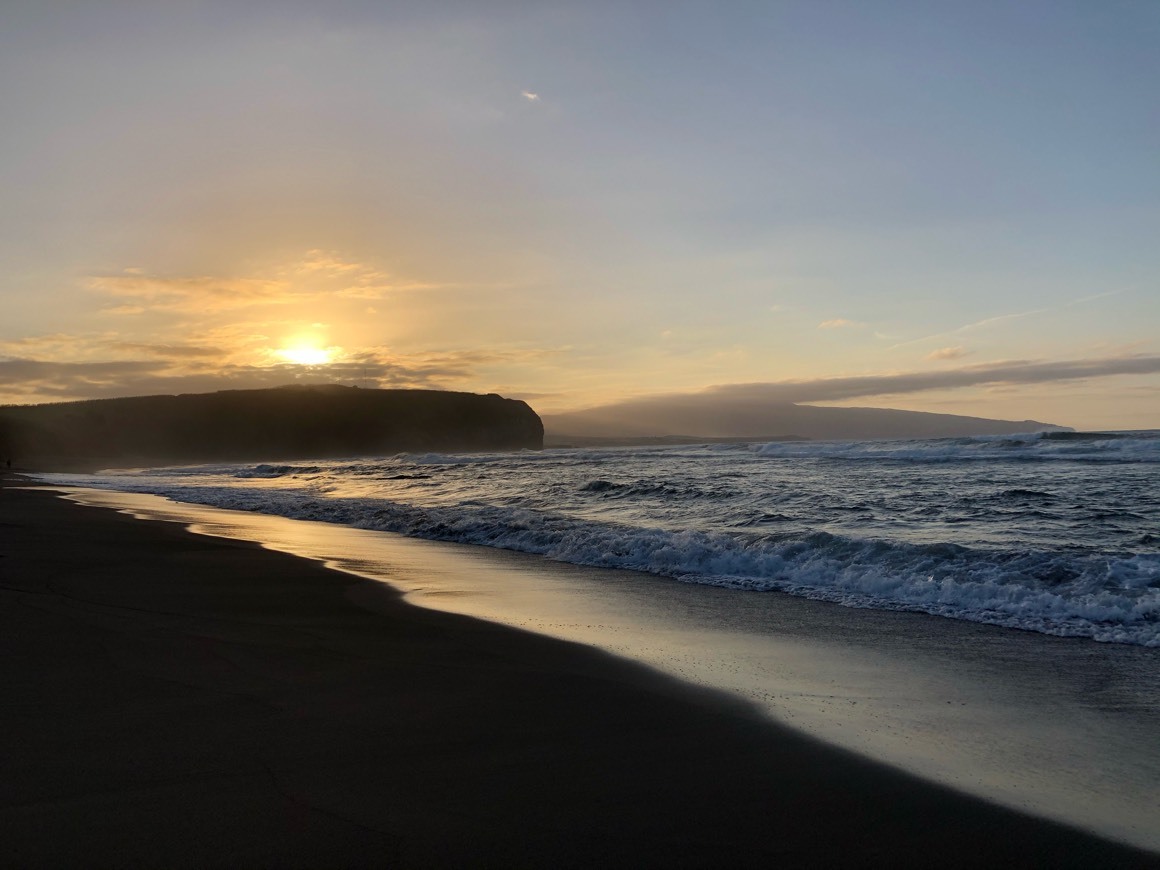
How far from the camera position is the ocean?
3836 millimetres

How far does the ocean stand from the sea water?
4 centimetres

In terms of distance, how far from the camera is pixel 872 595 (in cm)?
791

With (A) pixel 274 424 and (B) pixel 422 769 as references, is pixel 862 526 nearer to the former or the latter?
(B) pixel 422 769

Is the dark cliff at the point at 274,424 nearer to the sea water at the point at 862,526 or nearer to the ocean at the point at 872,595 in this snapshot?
the sea water at the point at 862,526

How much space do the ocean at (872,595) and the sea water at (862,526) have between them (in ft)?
0.14

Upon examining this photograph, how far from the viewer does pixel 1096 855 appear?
8.93ft

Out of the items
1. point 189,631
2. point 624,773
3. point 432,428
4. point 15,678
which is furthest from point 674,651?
point 432,428

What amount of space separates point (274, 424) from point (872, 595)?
379ft

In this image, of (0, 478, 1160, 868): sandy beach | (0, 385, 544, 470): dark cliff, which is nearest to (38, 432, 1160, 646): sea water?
(0, 478, 1160, 868): sandy beach

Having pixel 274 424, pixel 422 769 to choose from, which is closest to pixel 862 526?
pixel 422 769

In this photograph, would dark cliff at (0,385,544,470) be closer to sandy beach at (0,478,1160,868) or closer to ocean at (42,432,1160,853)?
ocean at (42,432,1160,853)

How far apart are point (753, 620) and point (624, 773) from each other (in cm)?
372


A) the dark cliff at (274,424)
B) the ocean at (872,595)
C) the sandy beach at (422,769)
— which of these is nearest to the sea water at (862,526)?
the ocean at (872,595)

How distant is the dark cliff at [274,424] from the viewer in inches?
4033
